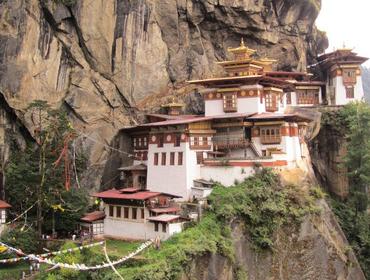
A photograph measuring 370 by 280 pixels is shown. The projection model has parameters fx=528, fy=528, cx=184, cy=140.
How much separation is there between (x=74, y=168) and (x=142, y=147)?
6.38 m

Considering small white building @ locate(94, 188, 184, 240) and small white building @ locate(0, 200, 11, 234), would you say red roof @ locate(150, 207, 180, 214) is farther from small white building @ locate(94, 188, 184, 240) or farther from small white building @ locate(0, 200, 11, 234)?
small white building @ locate(0, 200, 11, 234)

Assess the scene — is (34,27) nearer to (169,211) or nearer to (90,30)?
(90,30)

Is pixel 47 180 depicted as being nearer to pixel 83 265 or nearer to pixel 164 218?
pixel 164 218

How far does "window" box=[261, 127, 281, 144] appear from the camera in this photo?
3747 centimetres

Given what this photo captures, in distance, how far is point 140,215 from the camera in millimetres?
32875

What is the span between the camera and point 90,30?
39.8 m

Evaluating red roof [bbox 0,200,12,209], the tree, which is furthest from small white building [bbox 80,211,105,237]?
the tree

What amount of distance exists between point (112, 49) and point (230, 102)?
396 inches

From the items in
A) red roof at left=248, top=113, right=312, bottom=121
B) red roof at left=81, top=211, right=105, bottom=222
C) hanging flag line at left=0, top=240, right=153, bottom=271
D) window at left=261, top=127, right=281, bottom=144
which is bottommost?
hanging flag line at left=0, top=240, right=153, bottom=271

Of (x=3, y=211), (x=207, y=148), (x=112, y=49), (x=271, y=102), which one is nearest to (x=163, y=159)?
(x=207, y=148)

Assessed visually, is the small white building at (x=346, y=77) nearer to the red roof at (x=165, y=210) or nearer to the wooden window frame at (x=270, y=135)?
the wooden window frame at (x=270, y=135)

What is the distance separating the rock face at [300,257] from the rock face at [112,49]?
45.8 ft

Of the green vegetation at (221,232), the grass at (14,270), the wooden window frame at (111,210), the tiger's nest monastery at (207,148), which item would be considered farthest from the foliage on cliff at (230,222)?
the wooden window frame at (111,210)

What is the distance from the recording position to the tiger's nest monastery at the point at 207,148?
33562 mm
